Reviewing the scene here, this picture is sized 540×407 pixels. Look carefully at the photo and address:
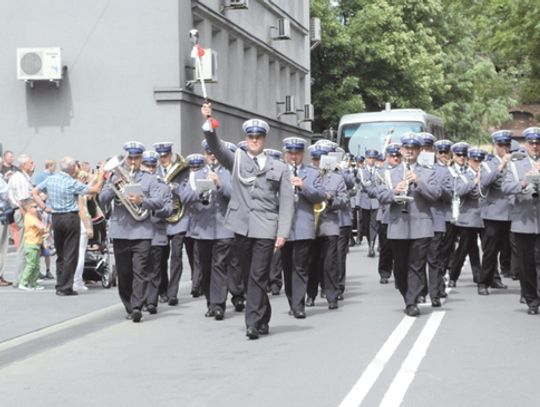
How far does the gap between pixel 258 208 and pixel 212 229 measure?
233cm

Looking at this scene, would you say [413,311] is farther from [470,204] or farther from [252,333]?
[470,204]

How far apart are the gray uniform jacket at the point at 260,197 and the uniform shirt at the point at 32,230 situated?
603 cm

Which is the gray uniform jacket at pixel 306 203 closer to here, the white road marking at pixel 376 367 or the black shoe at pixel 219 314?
the black shoe at pixel 219 314

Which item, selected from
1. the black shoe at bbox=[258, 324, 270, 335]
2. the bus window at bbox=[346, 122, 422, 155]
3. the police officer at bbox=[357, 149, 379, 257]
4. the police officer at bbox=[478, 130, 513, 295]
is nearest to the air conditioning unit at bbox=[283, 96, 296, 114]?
the bus window at bbox=[346, 122, 422, 155]

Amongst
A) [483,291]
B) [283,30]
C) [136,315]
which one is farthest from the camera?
[283,30]

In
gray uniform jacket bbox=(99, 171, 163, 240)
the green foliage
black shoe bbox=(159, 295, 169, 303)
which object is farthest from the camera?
the green foliage

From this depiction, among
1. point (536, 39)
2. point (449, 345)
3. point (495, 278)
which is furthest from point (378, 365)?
point (536, 39)

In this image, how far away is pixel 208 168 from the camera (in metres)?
14.6

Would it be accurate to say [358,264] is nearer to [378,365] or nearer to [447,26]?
[378,365]

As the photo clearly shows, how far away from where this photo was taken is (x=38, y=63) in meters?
27.6

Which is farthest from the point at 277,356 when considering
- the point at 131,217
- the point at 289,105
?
the point at 289,105

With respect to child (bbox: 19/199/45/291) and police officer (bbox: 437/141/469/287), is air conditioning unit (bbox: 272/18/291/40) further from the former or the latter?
child (bbox: 19/199/45/291)

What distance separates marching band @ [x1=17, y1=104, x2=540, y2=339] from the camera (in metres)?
12.0

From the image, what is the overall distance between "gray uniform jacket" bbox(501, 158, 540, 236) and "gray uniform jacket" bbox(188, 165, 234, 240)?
3.25 meters
